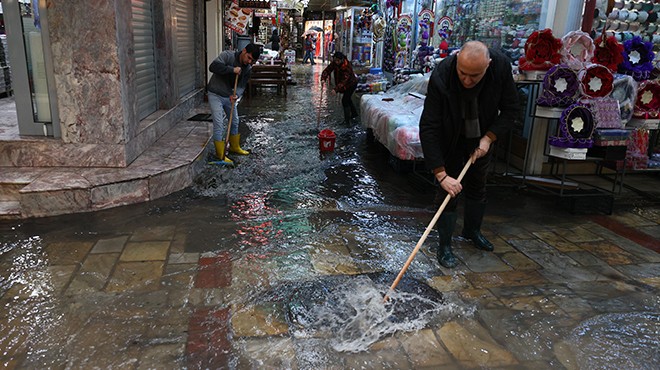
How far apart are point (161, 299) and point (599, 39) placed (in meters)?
6.28

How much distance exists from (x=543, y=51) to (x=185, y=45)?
7912 mm

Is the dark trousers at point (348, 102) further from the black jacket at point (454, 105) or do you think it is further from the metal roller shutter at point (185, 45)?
the black jacket at point (454, 105)

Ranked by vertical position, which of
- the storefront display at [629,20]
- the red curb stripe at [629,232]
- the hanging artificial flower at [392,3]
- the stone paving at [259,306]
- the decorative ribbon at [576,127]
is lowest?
the stone paving at [259,306]

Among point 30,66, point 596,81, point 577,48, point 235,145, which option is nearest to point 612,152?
point 596,81

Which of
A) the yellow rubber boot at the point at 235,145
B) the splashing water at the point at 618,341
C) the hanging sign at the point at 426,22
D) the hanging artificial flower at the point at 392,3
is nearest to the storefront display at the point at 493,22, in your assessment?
the hanging sign at the point at 426,22

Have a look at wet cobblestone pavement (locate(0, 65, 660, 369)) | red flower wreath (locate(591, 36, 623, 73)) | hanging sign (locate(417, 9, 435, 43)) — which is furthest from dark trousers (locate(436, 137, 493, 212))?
hanging sign (locate(417, 9, 435, 43))

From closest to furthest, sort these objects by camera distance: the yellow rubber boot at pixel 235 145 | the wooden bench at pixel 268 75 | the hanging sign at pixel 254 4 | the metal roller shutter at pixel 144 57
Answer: the metal roller shutter at pixel 144 57 < the yellow rubber boot at pixel 235 145 < the hanging sign at pixel 254 4 < the wooden bench at pixel 268 75

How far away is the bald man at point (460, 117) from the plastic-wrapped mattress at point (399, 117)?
216 cm

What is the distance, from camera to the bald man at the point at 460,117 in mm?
4191

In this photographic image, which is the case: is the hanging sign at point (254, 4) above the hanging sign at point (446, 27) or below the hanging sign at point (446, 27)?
above

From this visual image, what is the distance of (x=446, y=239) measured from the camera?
4.65 metres

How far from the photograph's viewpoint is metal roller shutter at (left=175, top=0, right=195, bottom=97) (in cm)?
1043

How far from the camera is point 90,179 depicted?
19.0ft

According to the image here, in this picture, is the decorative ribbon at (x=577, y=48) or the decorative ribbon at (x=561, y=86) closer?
the decorative ribbon at (x=561, y=86)
